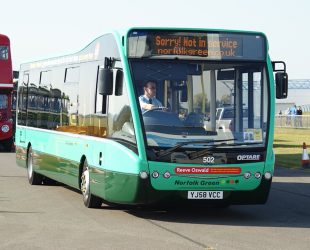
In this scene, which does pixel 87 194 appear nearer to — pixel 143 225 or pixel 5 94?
pixel 143 225

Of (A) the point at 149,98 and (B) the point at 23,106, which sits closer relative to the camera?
(A) the point at 149,98

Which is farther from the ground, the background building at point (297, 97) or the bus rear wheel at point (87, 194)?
the background building at point (297, 97)

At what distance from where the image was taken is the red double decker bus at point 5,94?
31.8 meters

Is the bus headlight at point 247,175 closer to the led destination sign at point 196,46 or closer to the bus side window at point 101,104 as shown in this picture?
the led destination sign at point 196,46

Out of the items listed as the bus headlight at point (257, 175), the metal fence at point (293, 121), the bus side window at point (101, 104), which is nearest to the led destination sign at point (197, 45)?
the bus side window at point (101, 104)

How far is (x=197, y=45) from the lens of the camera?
11969 millimetres

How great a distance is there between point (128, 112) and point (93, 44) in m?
2.28

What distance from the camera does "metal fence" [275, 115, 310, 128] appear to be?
4950 cm

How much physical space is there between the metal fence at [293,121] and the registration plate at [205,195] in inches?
1495

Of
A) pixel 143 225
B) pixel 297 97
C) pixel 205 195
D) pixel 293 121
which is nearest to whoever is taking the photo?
pixel 143 225

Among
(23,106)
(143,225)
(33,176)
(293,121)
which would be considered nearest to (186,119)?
(143,225)

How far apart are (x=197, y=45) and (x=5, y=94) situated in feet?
72.8

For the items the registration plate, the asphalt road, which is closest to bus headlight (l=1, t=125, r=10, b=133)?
the asphalt road

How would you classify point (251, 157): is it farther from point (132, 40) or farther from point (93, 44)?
point (93, 44)
